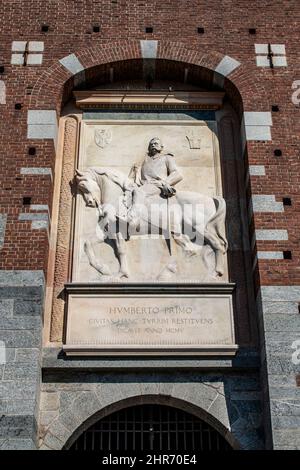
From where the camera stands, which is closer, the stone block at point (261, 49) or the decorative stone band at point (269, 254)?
the decorative stone band at point (269, 254)

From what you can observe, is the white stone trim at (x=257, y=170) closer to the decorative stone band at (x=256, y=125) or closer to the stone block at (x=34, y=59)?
the decorative stone band at (x=256, y=125)

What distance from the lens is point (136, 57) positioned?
1158 cm

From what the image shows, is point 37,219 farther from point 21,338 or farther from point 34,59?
point 34,59

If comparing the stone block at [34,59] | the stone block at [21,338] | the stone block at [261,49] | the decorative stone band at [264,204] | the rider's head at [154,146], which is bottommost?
the stone block at [21,338]

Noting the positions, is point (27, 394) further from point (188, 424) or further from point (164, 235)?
point (164, 235)

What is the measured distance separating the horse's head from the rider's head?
45.1 inches

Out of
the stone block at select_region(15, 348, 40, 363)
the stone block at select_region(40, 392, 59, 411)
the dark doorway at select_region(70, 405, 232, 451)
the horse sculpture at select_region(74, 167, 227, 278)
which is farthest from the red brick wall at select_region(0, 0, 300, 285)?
the dark doorway at select_region(70, 405, 232, 451)

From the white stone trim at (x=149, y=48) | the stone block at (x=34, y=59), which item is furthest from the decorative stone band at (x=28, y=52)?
the white stone trim at (x=149, y=48)

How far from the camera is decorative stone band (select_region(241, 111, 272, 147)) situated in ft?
35.1

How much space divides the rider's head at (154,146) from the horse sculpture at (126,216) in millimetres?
690

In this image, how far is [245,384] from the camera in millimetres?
9117

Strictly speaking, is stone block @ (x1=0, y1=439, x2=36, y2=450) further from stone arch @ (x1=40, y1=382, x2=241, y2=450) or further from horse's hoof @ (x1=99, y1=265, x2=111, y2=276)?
horse's hoof @ (x1=99, y1=265, x2=111, y2=276)

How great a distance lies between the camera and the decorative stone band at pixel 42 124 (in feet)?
35.1

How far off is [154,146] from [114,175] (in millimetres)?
892
